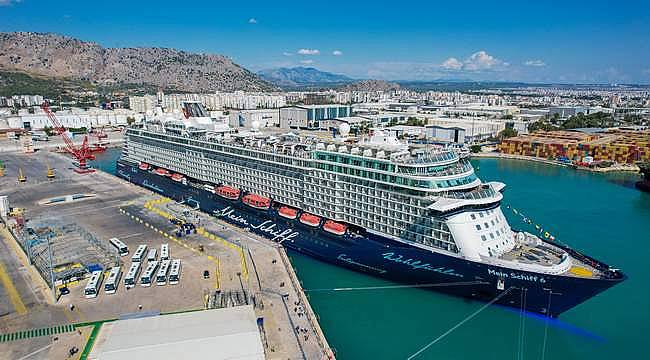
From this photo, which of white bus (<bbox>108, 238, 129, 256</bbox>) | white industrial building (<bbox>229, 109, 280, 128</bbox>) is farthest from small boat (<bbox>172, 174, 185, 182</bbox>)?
white industrial building (<bbox>229, 109, 280, 128</bbox>)

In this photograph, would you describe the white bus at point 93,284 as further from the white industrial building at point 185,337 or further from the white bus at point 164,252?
the white industrial building at point 185,337

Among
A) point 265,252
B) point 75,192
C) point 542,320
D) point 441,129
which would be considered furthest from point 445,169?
point 441,129

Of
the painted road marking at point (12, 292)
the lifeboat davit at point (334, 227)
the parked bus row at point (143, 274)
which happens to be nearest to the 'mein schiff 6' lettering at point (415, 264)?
the lifeboat davit at point (334, 227)

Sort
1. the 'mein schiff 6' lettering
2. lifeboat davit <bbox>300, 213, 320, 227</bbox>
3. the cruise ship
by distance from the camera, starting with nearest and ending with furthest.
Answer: the cruise ship < the 'mein schiff 6' lettering < lifeboat davit <bbox>300, 213, 320, 227</bbox>

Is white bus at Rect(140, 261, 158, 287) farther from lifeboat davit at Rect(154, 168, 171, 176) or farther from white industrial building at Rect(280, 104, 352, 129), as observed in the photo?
white industrial building at Rect(280, 104, 352, 129)

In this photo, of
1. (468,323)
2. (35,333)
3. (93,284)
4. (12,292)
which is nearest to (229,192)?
(93,284)

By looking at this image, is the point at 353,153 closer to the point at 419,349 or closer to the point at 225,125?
the point at 419,349

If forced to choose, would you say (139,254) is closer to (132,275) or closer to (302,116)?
(132,275)
